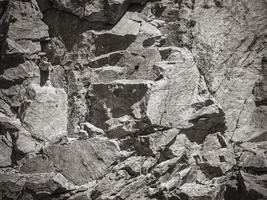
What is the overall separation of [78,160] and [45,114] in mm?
2309

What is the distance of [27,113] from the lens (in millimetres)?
11711

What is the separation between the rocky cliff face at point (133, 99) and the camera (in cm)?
1068

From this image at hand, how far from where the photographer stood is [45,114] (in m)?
11.8

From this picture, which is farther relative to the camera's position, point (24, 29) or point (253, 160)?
point (24, 29)

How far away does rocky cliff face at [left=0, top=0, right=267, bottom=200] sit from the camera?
420 inches

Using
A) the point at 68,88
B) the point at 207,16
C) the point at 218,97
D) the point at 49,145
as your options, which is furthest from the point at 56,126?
the point at 207,16

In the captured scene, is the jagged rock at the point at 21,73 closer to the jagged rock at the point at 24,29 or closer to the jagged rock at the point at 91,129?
the jagged rock at the point at 24,29

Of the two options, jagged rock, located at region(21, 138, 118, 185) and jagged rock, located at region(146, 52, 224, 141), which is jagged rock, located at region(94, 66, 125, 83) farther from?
jagged rock, located at region(21, 138, 118, 185)

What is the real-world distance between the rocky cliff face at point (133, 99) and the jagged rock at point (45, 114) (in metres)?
0.04

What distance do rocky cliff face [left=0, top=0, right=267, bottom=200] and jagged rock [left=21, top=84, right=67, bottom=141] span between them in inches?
1.5

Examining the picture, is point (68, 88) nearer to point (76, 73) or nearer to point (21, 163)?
point (76, 73)

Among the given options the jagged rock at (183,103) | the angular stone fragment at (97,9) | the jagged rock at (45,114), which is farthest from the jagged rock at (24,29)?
the jagged rock at (183,103)

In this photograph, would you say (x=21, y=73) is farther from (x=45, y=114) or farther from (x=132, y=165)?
(x=132, y=165)

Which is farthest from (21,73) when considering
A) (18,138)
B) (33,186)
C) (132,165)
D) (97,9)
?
(132,165)
